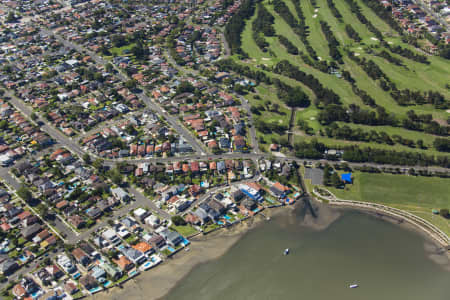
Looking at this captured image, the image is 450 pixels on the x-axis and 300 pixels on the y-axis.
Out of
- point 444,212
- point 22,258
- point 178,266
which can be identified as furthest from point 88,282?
point 444,212

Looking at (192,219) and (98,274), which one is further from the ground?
(192,219)

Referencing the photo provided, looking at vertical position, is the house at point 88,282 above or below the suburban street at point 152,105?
below

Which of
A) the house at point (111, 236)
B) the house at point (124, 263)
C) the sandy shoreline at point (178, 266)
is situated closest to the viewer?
the sandy shoreline at point (178, 266)

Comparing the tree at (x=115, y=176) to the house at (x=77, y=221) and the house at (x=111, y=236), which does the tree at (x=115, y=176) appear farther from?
the house at (x=111, y=236)

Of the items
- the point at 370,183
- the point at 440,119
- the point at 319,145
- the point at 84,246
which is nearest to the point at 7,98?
the point at 84,246

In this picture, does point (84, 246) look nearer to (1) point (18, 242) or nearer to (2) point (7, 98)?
(1) point (18, 242)

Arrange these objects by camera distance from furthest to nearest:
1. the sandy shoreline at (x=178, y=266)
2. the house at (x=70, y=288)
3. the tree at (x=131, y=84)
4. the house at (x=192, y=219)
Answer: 1. the tree at (x=131, y=84)
2. the house at (x=192, y=219)
3. the sandy shoreline at (x=178, y=266)
4. the house at (x=70, y=288)

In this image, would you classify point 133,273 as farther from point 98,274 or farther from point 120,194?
point 120,194

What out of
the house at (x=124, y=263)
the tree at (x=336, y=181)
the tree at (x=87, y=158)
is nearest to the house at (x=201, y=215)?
the house at (x=124, y=263)
